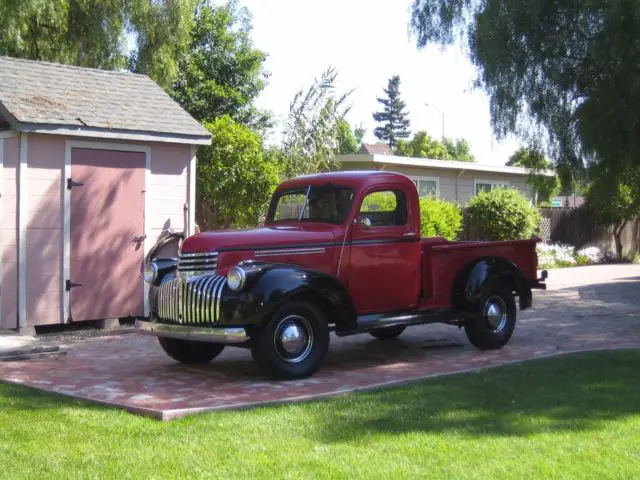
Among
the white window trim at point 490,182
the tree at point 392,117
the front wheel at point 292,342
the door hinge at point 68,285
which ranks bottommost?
the front wheel at point 292,342

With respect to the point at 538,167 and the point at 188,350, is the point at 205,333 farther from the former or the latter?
the point at 538,167

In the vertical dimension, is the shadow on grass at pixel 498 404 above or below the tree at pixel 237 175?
below

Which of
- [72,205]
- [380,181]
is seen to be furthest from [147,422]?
[72,205]

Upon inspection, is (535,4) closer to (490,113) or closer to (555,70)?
(555,70)

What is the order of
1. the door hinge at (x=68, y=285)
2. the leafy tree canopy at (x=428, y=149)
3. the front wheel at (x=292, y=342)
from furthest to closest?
1. the leafy tree canopy at (x=428, y=149)
2. the door hinge at (x=68, y=285)
3. the front wheel at (x=292, y=342)

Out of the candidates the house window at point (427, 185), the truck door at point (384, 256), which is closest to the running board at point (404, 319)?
the truck door at point (384, 256)

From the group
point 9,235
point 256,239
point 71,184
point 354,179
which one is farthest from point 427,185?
point 256,239

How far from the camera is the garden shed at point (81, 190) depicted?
10.8m

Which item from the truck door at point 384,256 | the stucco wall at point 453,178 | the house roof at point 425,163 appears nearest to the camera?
the truck door at point 384,256

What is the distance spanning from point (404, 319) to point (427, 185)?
18.1 meters

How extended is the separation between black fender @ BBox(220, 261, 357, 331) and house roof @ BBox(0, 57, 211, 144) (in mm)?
4548

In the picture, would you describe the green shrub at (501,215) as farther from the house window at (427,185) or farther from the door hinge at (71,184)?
the door hinge at (71,184)

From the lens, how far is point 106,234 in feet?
38.1

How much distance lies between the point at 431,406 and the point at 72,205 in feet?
21.9
